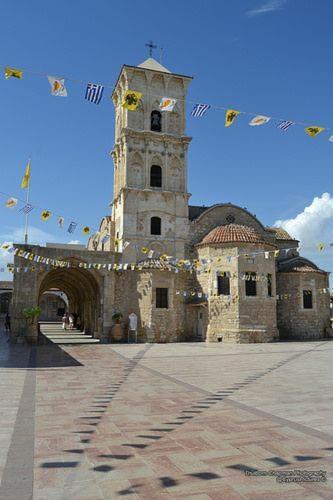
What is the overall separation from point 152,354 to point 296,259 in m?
16.6

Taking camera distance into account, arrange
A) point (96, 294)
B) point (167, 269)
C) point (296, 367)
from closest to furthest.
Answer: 1. point (296, 367)
2. point (167, 269)
3. point (96, 294)

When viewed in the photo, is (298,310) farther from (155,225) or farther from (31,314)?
(31,314)

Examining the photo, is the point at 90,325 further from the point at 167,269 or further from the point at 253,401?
the point at 253,401

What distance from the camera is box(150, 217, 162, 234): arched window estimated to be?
29.7 metres

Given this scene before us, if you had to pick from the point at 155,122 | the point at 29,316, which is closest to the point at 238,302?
the point at 29,316

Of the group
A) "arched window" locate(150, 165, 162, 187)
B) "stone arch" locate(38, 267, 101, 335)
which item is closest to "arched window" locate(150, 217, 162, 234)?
"arched window" locate(150, 165, 162, 187)

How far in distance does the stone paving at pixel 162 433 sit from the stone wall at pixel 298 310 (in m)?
17.2

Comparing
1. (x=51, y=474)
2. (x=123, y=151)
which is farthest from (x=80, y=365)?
(x=123, y=151)

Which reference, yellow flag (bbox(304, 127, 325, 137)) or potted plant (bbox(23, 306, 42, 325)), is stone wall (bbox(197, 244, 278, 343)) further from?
yellow flag (bbox(304, 127, 325, 137))

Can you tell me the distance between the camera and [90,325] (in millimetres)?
34344

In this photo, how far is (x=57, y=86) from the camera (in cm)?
1080

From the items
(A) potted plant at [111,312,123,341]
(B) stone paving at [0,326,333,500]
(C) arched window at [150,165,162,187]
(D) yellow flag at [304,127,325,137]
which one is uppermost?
(C) arched window at [150,165,162,187]

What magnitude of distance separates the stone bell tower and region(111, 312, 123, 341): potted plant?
3.75 metres

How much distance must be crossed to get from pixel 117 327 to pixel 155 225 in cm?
754
